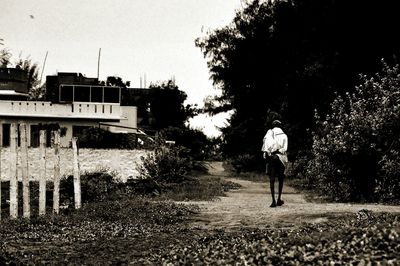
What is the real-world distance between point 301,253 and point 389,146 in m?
13.7

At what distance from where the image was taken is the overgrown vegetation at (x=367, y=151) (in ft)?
74.0

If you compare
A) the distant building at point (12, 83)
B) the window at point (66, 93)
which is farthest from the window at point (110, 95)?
the distant building at point (12, 83)

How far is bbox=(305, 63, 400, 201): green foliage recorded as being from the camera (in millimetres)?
22594

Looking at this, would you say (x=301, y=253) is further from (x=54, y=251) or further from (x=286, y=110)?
(x=286, y=110)

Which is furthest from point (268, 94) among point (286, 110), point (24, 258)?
point (24, 258)

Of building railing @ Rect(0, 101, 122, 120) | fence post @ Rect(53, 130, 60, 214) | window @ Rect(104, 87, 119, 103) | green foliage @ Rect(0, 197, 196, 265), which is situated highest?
window @ Rect(104, 87, 119, 103)

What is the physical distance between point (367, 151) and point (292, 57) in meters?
25.9

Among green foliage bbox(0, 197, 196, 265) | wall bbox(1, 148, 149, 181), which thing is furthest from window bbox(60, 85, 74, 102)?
green foliage bbox(0, 197, 196, 265)

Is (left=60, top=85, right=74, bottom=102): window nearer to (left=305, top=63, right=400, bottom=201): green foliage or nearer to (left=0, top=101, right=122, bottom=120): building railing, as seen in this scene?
(left=0, top=101, right=122, bottom=120): building railing

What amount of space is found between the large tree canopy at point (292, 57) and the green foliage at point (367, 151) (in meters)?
9.60

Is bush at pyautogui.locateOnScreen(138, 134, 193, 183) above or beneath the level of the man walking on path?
beneath

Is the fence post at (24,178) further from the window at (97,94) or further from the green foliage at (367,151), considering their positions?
the window at (97,94)

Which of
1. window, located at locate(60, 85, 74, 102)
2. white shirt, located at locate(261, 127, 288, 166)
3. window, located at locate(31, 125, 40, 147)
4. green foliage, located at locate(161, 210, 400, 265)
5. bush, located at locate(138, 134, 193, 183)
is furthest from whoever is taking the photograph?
window, located at locate(60, 85, 74, 102)

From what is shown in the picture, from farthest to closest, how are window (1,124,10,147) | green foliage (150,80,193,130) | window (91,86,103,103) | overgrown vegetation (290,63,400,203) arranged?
green foliage (150,80,193,130), window (91,86,103,103), window (1,124,10,147), overgrown vegetation (290,63,400,203)
